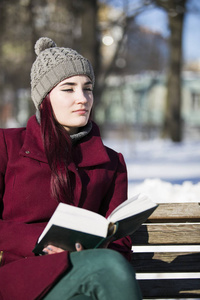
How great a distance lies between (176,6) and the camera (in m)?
13.6

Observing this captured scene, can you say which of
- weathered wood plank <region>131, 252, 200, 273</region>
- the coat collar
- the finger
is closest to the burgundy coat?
the coat collar

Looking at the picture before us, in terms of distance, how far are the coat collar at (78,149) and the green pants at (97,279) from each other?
0.70 m

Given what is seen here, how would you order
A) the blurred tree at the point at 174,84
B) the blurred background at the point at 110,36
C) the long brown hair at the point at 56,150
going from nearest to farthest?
the long brown hair at the point at 56,150 → the blurred background at the point at 110,36 → the blurred tree at the point at 174,84

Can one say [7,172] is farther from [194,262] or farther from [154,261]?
[194,262]

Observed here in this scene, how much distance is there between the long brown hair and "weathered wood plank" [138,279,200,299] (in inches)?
29.4

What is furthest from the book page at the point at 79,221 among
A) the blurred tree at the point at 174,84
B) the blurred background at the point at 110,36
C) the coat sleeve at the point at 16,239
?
the blurred tree at the point at 174,84

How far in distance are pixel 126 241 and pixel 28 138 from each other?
0.81 metres

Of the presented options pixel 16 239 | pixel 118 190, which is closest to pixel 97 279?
pixel 16 239

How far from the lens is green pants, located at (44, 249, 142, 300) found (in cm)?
236

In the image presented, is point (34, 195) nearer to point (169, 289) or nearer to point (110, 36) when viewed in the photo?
point (169, 289)

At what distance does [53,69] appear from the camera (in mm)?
3045

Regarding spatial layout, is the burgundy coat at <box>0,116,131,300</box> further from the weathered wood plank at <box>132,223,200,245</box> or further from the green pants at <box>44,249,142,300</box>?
the weathered wood plank at <box>132,223,200,245</box>

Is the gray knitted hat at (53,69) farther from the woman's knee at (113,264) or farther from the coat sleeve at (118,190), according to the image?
the woman's knee at (113,264)

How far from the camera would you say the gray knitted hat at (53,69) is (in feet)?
9.95
